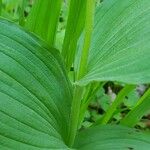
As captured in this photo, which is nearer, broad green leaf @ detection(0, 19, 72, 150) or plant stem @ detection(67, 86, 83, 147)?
broad green leaf @ detection(0, 19, 72, 150)

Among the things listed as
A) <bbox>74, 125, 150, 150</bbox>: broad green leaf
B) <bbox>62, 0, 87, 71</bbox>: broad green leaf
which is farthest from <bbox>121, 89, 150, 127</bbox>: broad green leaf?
<bbox>62, 0, 87, 71</bbox>: broad green leaf

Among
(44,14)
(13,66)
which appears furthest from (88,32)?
(44,14)

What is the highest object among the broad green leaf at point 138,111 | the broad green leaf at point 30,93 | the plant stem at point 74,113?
the broad green leaf at point 30,93

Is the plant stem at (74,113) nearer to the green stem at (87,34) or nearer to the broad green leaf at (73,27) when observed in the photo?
the green stem at (87,34)

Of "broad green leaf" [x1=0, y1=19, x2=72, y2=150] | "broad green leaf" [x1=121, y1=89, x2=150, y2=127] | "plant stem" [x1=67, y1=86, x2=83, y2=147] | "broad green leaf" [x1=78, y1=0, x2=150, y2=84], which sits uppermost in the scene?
"broad green leaf" [x1=78, y1=0, x2=150, y2=84]

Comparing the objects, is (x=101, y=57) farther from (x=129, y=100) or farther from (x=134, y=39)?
(x=129, y=100)

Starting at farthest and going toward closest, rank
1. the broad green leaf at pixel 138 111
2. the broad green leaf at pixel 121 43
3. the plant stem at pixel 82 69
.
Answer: the broad green leaf at pixel 138 111 < the plant stem at pixel 82 69 < the broad green leaf at pixel 121 43

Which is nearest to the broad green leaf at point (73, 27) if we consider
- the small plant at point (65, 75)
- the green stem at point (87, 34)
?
the small plant at point (65, 75)

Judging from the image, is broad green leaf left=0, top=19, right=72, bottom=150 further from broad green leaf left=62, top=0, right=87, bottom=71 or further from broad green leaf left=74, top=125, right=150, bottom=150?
broad green leaf left=62, top=0, right=87, bottom=71
